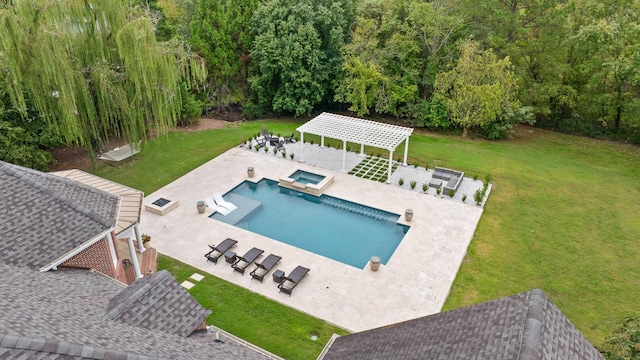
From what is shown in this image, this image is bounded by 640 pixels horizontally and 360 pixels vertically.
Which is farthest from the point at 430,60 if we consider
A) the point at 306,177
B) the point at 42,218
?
the point at 42,218

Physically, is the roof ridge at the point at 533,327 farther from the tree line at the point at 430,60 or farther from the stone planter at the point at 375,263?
the tree line at the point at 430,60

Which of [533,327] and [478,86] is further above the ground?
[533,327]

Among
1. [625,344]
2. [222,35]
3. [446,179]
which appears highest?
[222,35]

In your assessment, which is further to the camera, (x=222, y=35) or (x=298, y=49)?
(x=222, y=35)

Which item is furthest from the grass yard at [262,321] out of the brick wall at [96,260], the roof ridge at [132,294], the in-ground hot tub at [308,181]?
the in-ground hot tub at [308,181]

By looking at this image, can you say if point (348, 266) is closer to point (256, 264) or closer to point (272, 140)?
point (256, 264)

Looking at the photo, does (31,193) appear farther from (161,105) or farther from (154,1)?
(154,1)

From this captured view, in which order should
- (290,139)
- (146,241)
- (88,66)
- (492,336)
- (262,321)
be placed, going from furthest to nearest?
(290,139) < (88,66) < (146,241) < (262,321) < (492,336)

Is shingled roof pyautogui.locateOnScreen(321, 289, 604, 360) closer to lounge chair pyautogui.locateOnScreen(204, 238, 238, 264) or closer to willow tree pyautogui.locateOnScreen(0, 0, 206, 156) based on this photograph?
lounge chair pyautogui.locateOnScreen(204, 238, 238, 264)
